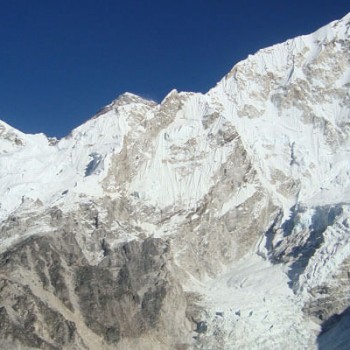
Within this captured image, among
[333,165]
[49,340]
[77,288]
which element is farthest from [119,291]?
[333,165]

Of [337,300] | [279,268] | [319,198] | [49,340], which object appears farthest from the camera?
[319,198]

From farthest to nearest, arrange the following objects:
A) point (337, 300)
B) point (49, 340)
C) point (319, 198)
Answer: point (319, 198)
point (337, 300)
point (49, 340)

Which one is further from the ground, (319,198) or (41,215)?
(41,215)

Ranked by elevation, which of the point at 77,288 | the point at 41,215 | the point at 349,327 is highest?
the point at 41,215

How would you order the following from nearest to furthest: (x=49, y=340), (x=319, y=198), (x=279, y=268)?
1. (x=49, y=340)
2. (x=279, y=268)
3. (x=319, y=198)

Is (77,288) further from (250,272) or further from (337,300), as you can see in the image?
(337,300)

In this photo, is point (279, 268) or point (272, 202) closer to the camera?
point (279, 268)

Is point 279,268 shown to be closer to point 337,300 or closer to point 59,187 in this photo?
point 337,300

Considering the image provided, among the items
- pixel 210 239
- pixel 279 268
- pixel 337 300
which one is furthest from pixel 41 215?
pixel 337 300

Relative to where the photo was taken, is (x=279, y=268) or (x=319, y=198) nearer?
(x=279, y=268)
